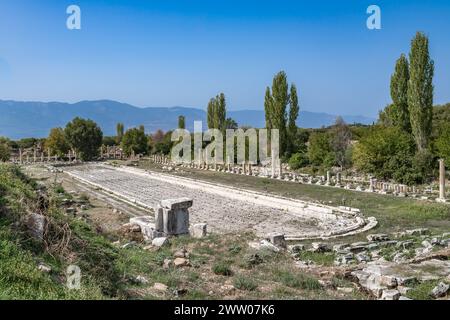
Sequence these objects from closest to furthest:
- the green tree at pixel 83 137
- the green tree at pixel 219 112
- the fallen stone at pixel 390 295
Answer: the fallen stone at pixel 390 295, the green tree at pixel 219 112, the green tree at pixel 83 137

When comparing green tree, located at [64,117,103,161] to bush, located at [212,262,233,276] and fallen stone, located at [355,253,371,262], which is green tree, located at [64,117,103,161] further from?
bush, located at [212,262,233,276]

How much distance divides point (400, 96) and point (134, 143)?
4648cm

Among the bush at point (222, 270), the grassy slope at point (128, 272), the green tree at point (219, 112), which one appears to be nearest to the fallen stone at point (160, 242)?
A: the grassy slope at point (128, 272)

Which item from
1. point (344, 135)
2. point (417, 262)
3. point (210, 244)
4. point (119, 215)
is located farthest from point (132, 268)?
point (344, 135)

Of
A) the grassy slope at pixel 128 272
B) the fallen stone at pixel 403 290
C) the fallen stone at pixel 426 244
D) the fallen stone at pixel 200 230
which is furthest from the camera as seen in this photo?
the fallen stone at pixel 200 230

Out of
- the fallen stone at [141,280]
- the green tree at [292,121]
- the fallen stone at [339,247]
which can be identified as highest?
the green tree at [292,121]

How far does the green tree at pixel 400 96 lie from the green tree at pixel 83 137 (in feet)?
144

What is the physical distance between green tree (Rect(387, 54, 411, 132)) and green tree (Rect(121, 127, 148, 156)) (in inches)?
1779

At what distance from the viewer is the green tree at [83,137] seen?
213 ft

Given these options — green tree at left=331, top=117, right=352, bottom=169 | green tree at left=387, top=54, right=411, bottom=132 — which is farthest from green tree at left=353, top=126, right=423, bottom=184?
green tree at left=331, top=117, right=352, bottom=169

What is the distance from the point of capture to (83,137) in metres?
65.2

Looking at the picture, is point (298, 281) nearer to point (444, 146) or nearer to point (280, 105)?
point (444, 146)

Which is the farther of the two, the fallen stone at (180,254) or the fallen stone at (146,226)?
the fallen stone at (146,226)

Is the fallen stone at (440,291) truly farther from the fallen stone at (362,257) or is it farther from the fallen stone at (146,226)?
the fallen stone at (146,226)
